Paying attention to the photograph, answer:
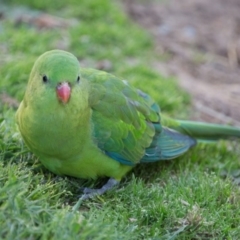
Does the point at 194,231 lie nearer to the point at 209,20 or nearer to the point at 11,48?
the point at 11,48

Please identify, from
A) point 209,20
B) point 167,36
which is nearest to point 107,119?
point 167,36

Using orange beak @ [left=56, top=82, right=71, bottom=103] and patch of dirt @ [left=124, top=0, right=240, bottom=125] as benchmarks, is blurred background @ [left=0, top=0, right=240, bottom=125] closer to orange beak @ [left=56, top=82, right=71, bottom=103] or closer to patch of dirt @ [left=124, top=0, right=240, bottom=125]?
patch of dirt @ [left=124, top=0, right=240, bottom=125]

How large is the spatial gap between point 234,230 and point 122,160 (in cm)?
88

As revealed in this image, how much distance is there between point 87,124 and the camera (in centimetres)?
377

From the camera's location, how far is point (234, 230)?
3.68 meters

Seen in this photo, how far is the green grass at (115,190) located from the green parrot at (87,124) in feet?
0.44

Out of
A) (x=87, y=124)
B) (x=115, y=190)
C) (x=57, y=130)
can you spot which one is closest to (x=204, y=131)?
(x=115, y=190)

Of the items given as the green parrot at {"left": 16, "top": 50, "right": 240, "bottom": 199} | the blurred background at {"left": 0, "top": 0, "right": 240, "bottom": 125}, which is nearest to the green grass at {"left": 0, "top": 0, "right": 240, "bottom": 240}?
the blurred background at {"left": 0, "top": 0, "right": 240, "bottom": 125}

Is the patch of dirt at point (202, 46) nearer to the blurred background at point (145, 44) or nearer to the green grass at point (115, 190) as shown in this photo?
the blurred background at point (145, 44)

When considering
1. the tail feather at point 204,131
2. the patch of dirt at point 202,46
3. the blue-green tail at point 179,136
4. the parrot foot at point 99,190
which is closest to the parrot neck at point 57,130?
the parrot foot at point 99,190

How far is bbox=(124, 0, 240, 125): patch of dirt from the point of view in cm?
606

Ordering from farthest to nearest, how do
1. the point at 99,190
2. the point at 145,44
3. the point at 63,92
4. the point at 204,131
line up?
the point at 145,44 < the point at 204,131 < the point at 99,190 < the point at 63,92

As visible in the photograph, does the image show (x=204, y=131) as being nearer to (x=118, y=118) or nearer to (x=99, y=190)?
(x=118, y=118)

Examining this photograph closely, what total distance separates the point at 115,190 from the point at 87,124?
0.49 meters
